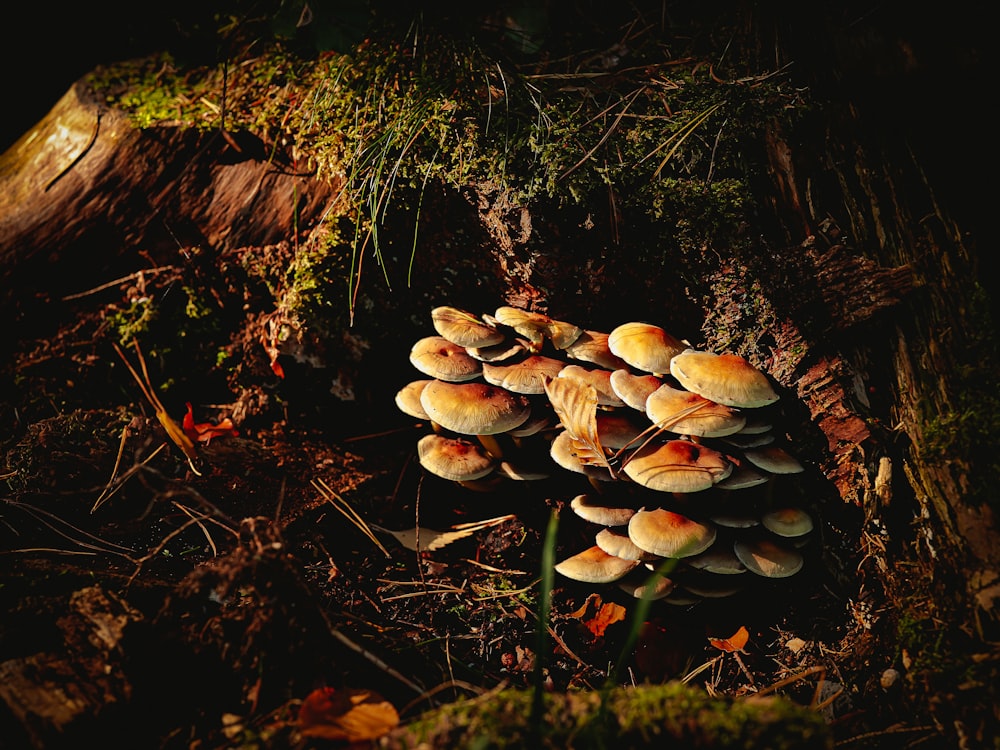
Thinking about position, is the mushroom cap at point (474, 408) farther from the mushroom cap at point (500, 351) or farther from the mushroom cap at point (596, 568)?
the mushroom cap at point (596, 568)

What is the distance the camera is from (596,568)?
2637mm

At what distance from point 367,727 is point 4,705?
976mm

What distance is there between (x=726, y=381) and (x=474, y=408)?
107 cm

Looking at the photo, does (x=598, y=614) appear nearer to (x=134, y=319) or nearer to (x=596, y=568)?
(x=596, y=568)

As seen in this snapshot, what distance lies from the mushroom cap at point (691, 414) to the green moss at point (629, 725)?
1.05 meters

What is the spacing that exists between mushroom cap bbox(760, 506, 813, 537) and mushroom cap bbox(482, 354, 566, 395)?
1.10 m

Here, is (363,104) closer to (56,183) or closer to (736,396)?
(56,183)

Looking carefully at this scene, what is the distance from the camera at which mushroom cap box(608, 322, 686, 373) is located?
102 inches

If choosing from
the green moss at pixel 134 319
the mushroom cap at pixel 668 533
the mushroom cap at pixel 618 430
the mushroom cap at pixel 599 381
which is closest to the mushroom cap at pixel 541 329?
the mushroom cap at pixel 599 381

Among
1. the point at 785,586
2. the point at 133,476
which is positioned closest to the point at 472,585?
the point at 785,586

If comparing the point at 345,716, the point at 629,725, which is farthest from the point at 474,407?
the point at 629,725

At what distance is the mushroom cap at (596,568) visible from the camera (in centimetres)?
262

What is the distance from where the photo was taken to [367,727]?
171cm

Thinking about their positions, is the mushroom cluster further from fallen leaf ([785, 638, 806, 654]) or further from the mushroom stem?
fallen leaf ([785, 638, 806, 654])
